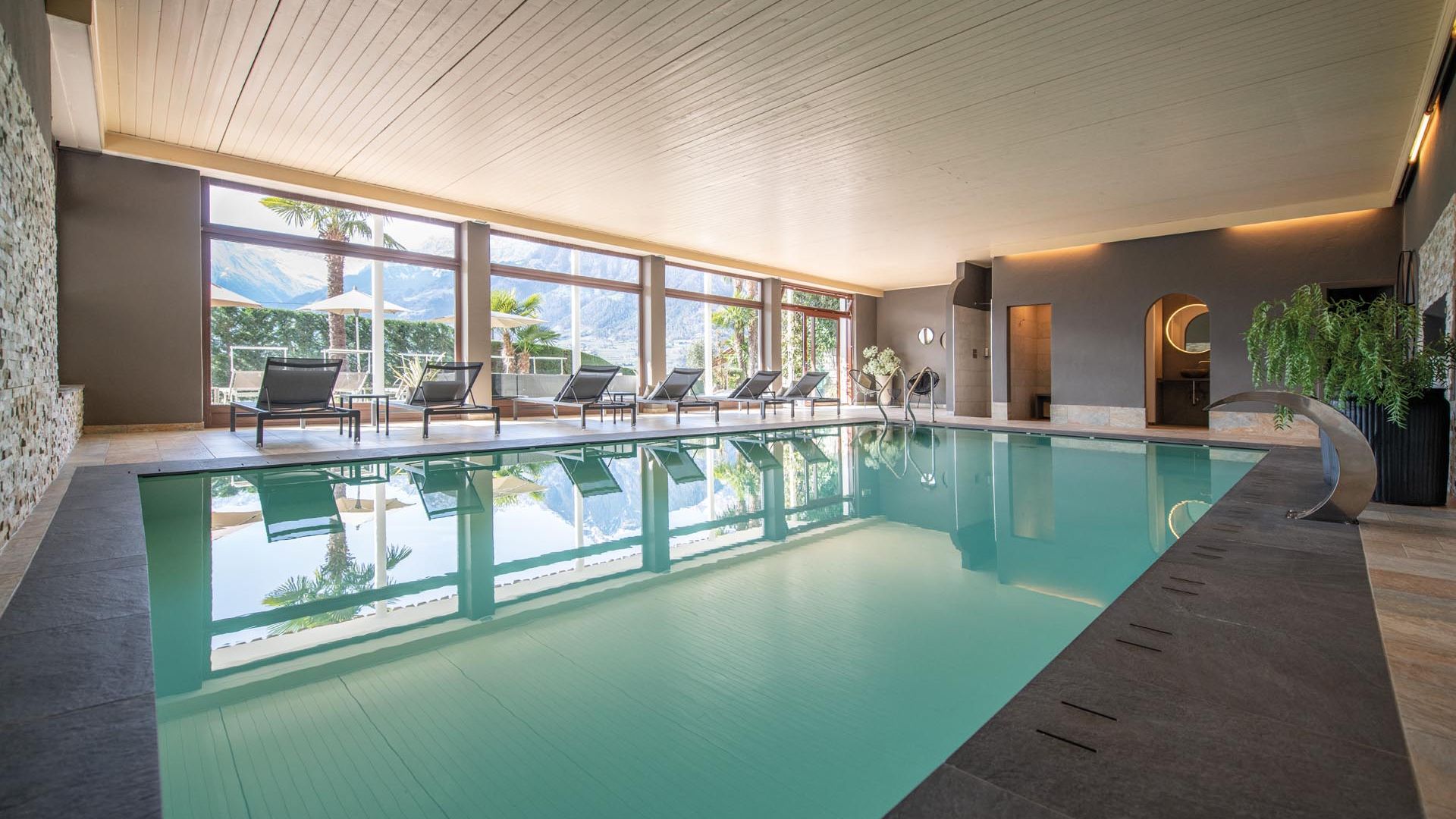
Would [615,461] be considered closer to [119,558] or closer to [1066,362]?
[119,558]

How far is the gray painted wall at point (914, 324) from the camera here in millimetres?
16250

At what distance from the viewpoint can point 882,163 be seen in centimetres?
758

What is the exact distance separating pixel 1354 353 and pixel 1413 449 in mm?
611

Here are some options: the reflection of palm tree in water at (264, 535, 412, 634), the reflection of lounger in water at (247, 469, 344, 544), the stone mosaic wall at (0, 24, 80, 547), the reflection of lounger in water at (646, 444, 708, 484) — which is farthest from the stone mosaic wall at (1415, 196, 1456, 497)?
the stone mosaic wall at (0, 24, 80, 547)

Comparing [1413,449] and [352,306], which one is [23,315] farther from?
[1413,449]

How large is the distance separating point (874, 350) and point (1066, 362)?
20.2 feet

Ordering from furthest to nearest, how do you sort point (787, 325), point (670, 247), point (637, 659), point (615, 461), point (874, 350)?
point (874, 350) → point (787, 325) → point (670, 247) → point (615, 461) → point (637, 659)

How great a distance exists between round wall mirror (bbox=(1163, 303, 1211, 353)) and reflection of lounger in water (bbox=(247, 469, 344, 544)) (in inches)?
471

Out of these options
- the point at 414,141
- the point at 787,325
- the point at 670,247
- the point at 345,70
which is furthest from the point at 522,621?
the point at 787,325

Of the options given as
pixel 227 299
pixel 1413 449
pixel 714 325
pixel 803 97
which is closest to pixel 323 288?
pixel 227 299

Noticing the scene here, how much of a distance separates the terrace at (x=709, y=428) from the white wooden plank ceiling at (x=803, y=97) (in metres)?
0.05

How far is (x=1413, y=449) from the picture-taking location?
3.46 m

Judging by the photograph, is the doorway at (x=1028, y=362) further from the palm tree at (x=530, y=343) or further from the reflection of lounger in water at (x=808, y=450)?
the palm tree at (x=530, y=343)

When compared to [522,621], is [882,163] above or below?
above
